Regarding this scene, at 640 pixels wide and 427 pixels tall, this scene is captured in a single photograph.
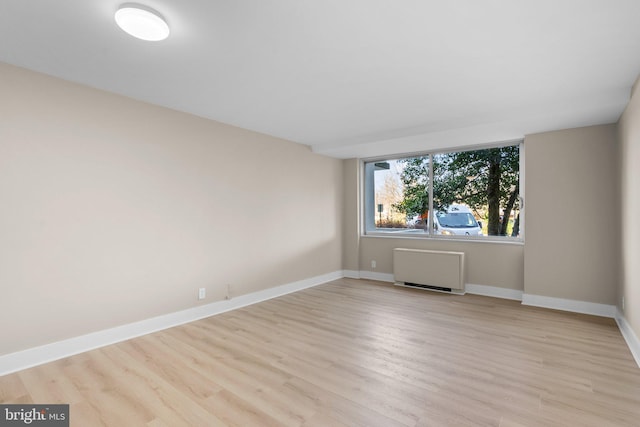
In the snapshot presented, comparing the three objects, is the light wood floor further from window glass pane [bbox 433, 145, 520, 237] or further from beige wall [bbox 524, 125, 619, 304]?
window glass pane [bbox 433, 145, 520, 237]

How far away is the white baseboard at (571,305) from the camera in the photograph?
148 inches

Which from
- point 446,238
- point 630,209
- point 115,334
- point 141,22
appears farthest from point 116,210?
point 630,209

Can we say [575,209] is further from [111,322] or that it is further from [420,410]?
[111,322]

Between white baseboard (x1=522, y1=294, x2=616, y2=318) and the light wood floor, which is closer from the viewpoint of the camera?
the light wood floor

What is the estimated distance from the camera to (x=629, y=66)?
2553 millimetres

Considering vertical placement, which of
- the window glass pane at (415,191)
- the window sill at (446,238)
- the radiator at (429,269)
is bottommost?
the radiator at (429,269)

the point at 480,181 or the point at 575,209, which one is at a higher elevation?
Result: the point at 480,181

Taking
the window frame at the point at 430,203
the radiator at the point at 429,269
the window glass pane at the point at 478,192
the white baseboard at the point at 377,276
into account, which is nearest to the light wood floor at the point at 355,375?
the radiator at the point at 429,269

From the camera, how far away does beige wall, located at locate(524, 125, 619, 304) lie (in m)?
3.75

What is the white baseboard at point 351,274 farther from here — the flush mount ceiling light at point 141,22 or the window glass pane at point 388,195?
the flush mount ceiling light at point 141,22

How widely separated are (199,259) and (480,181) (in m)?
4.26

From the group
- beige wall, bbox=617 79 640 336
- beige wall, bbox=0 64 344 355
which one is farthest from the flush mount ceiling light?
beige wall, bbox=617 79 640 336

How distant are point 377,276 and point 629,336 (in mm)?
3433

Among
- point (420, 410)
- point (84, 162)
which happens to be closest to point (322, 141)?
point (84, 162)
